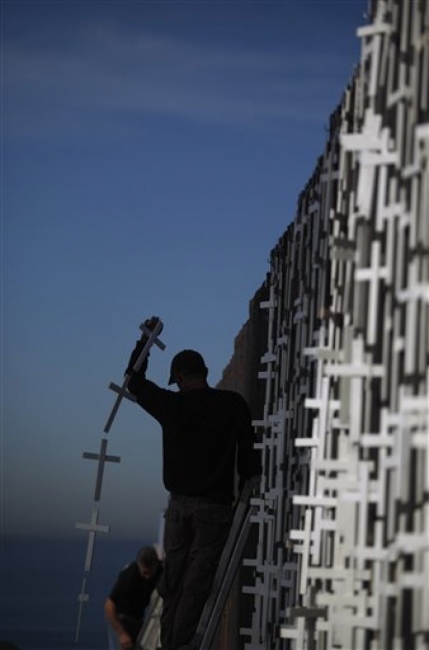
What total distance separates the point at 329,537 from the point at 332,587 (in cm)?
30

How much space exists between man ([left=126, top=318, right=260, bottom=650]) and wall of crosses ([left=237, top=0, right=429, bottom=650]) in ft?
4.51

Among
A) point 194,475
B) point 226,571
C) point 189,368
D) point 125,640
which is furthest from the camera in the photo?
point 125,640

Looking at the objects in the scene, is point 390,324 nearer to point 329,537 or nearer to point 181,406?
point 329,537

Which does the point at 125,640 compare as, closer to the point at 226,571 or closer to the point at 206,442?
the point at 226,571

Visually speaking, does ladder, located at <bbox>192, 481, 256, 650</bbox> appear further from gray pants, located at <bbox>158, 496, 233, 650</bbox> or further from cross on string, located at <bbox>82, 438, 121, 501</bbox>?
cross on string, located at <bbox>82, 438, 121, 501</bbox>

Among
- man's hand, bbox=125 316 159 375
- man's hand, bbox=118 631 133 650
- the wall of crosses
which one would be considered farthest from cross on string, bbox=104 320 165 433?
the wall of crosses

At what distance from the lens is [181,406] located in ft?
29.3

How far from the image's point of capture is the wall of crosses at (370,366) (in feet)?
14.9

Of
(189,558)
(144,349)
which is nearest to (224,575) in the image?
(189,558)

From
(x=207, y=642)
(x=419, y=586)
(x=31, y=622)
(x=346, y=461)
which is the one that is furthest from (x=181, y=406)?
(x=31, y=622)

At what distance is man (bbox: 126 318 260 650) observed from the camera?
8.77 metres

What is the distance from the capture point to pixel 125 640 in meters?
9.57

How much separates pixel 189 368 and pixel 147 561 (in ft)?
3.49

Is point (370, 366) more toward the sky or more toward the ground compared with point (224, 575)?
more toward the sky
